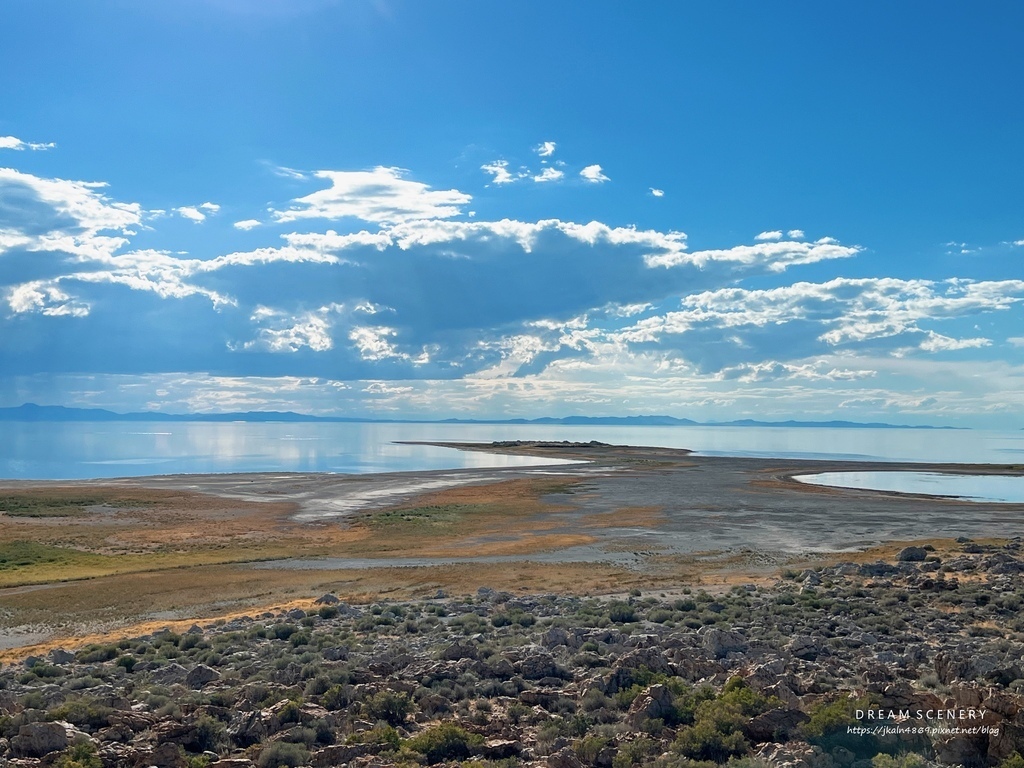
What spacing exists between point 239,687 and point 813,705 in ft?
30.4

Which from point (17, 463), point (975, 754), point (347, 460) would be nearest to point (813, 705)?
point (975, 754)

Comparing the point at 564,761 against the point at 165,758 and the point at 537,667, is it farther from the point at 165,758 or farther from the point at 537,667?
the point at 165,758

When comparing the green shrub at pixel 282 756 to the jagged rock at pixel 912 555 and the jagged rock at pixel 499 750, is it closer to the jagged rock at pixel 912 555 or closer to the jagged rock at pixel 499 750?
the jagged rock at pixel 499 750

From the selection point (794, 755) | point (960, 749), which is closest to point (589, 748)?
point (794, 755)

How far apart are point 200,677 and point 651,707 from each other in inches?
321

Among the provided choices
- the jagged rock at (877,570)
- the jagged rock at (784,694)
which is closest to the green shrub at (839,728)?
the jagged rock at (784,694)

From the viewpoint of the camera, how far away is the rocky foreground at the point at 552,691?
10.2 m

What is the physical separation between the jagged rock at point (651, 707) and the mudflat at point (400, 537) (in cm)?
1410

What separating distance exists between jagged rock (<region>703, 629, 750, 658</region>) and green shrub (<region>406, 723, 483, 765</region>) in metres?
6.18

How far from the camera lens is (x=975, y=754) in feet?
31.0

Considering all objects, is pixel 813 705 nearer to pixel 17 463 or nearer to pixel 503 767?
pixel 503 767

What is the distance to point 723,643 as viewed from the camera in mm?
15734

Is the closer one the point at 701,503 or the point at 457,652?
the point at 457,652

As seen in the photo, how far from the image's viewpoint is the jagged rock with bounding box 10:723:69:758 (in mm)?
10477
